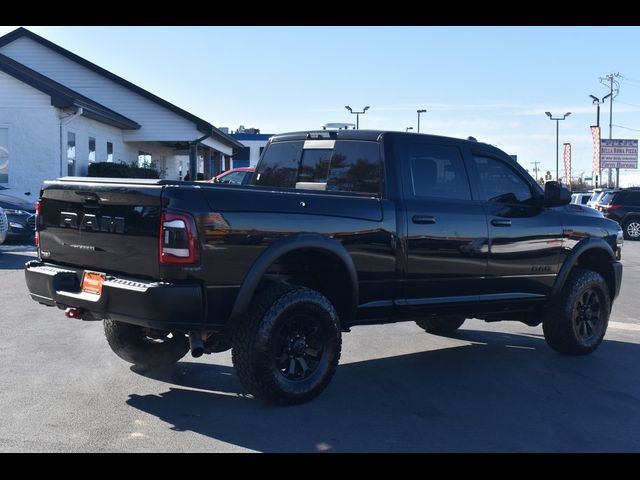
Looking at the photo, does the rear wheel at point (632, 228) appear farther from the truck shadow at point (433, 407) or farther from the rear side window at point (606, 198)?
the truck shadow at point (433, 407)

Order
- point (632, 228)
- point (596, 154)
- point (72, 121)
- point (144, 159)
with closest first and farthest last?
point (72, 121)
point (632, 228)
point (144, 159)
point (596, 154)

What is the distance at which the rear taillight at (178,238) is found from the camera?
516 centimetres

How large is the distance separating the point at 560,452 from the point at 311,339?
1937 millimetres

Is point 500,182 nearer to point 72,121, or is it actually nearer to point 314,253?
point 314,253

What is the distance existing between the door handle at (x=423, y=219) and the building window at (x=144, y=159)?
25348 millimetres

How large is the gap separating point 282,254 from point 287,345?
2.25 feet

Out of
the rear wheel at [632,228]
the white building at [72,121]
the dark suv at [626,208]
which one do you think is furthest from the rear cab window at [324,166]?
the rear wheel at [632,228]

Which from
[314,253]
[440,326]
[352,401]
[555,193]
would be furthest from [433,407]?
[440,326]

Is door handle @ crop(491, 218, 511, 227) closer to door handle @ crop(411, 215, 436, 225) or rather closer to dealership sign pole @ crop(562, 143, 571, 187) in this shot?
door handle @ crop(411, 215, 436, 225)

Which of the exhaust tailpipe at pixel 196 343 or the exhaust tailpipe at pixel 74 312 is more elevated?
the exhaust tailpipe at pixel 74 312

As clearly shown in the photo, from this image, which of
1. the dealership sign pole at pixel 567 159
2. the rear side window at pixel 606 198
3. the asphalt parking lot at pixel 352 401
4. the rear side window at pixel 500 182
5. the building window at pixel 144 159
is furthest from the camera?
the dealership sign pole at pixel 567 159

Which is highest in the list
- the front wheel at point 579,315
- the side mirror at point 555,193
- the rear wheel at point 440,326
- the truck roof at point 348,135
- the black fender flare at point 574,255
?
the truck roof at point 348,135

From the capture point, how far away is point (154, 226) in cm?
526

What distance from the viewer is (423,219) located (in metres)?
6.50
